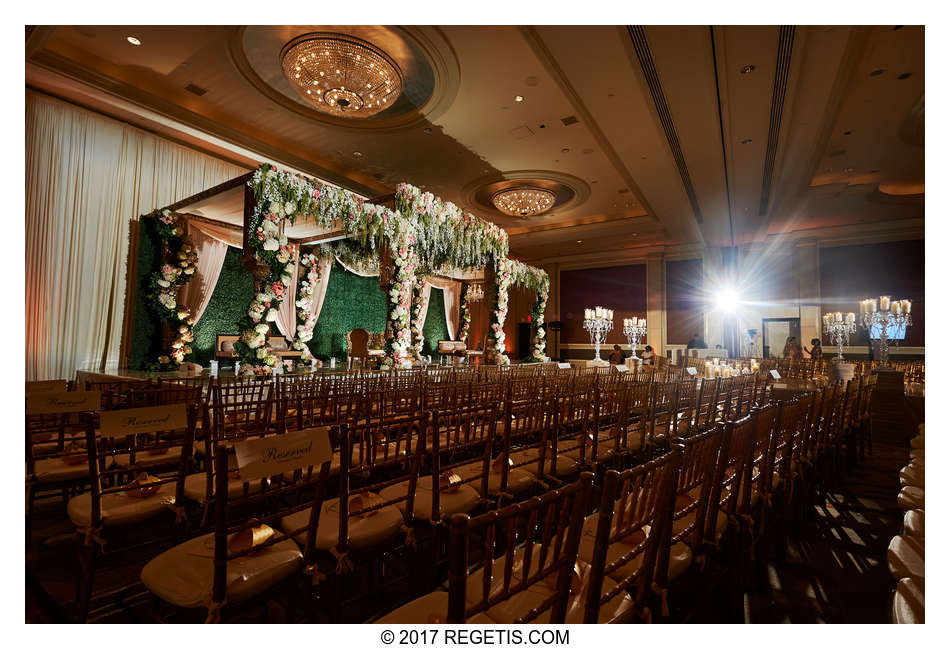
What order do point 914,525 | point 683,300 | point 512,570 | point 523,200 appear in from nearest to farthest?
1. point 512,570
2. point 914,525
3. point 523,200
4. point 683,300

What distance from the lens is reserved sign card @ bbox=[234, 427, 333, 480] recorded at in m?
1.35

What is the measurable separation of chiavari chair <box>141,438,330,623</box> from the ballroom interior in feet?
0.04

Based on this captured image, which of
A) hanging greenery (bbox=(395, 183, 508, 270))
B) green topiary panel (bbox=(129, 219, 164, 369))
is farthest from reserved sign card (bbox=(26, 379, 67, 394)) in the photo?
hanging greenery (bbox=(395, 183, 508, 270))

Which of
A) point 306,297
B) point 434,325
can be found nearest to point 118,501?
point 306,297

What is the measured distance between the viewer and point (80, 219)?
714 centimetres

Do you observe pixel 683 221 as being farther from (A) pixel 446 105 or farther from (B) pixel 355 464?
(B) pixel 355 464

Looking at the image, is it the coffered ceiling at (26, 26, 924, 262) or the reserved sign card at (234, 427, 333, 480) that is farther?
the coffered ceiling at (26, 26, 924, 262)

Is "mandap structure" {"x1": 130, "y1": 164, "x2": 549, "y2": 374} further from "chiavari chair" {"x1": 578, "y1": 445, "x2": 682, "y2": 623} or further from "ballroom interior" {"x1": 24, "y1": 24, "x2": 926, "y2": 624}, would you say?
"chiavari chair" {"x1": 578, "y1": 445, "x2": 682, "y2": 623}

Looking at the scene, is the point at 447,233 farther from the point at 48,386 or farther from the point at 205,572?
the point at 205,572

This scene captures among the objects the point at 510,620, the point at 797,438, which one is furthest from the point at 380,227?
the point at 510,620

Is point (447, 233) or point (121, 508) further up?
point (447, 233)

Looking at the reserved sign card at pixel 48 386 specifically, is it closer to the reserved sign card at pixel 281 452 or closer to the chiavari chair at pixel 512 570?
the reserved sign card at pixel 281 452

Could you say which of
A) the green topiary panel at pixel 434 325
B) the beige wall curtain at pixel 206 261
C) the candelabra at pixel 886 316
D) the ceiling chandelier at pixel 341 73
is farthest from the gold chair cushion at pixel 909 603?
the green topiary panel at pixel 434 325

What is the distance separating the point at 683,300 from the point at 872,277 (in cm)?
477
